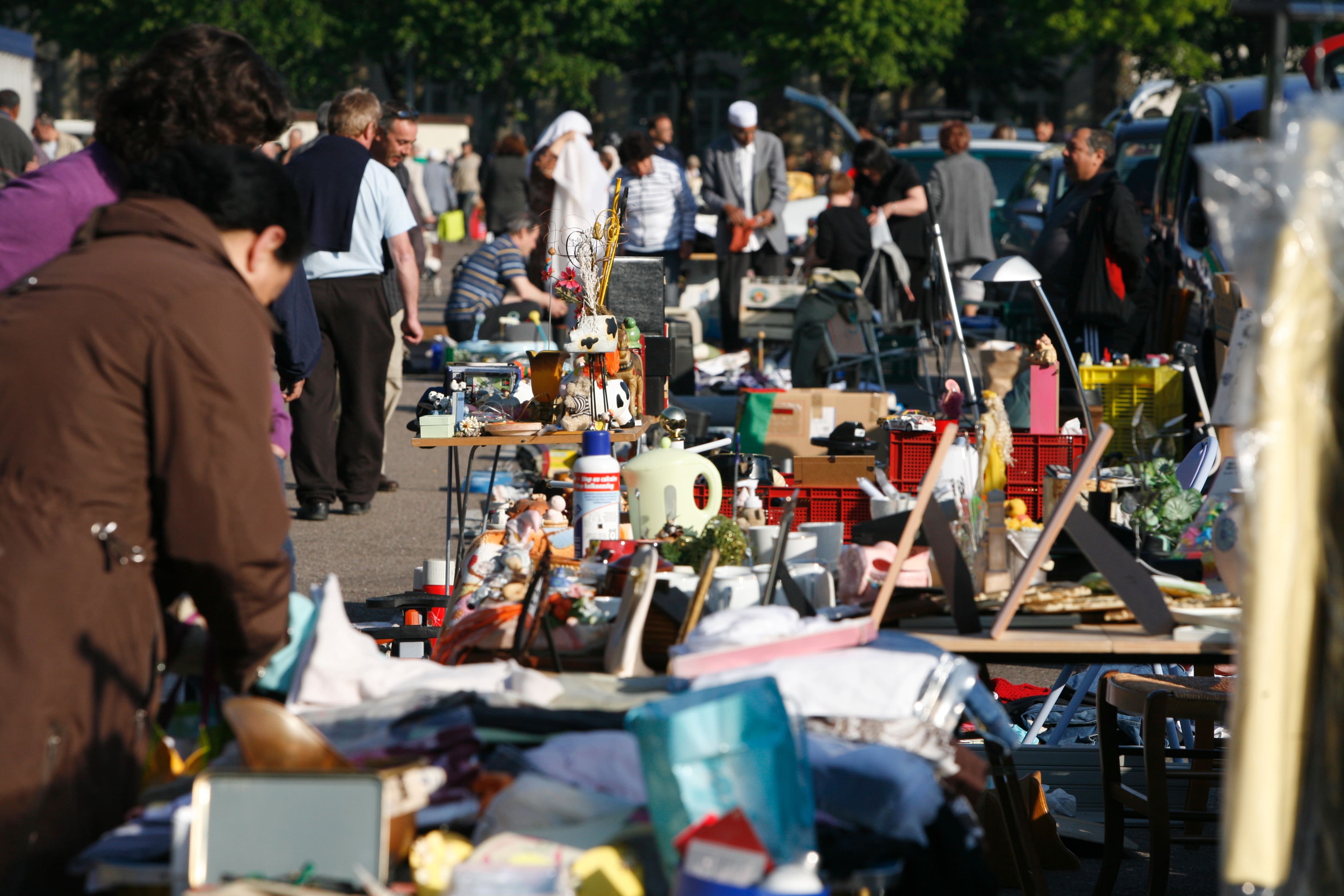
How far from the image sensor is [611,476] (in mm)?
4215

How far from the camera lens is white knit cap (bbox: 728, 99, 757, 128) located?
→ 1180cm

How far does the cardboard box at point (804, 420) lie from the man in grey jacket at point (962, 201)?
18.9ft

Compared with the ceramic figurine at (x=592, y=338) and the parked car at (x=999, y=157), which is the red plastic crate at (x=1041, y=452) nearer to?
the ceramic figurine at (x=592, y=338)

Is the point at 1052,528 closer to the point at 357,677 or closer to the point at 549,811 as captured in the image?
the point at 549,811

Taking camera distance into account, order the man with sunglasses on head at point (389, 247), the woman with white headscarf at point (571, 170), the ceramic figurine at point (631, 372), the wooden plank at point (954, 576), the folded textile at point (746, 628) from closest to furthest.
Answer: the folded textile at point (746, 628)
the wooden plank at point (954, 576)
the ceramic figurine at point (631, 372)
the man with sunglasses on head at point (389, 247)
the woman with white headscarf at point (571, 170)

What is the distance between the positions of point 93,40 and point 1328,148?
145 ft

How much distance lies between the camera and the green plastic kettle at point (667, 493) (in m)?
4.14

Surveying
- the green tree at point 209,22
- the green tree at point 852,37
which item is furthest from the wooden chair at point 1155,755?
the green tree at point 209,22

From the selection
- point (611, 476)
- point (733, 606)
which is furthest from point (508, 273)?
point (733, 606)

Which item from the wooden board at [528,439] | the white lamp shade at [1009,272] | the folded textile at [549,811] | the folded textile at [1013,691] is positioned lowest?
the folded textile at [1013,691]

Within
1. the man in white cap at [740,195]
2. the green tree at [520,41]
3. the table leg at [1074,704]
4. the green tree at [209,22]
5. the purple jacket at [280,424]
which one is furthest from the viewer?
the green tree at [520,41]

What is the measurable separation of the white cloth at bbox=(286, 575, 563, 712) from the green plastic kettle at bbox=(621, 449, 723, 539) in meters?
1.47

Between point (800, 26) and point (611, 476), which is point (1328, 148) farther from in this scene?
point (800, 26)

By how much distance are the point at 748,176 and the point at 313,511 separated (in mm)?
5548
